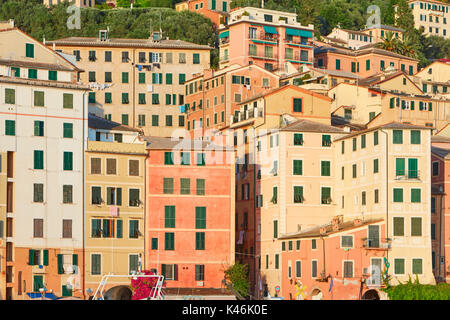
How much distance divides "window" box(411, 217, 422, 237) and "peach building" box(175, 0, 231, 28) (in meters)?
74.9

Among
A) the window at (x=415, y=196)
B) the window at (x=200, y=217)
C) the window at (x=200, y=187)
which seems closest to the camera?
the window at (x=415, y=196)

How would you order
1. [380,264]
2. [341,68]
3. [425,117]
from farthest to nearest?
[341,68] < [425,117] < [380,264]

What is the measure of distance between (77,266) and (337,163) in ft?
77.7

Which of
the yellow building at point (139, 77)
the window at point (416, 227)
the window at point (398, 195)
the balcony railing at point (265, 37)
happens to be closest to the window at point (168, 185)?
the window at point (398, 195)

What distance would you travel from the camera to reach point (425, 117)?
110312 millimetres

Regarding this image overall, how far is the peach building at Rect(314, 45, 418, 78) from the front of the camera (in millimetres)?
132750

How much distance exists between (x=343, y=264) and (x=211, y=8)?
280ft

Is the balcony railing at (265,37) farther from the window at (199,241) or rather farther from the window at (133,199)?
the window at (199,241)

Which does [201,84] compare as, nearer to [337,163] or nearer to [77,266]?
[337,163]

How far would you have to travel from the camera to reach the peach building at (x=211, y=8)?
151750mm

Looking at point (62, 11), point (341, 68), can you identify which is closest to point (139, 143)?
point (341, 68)

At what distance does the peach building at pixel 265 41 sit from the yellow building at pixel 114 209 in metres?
40.4

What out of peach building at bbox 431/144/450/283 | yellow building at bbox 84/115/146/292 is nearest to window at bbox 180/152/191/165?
yellow building at bbox 84/115/146/292

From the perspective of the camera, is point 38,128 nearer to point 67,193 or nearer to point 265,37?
point 67,193
